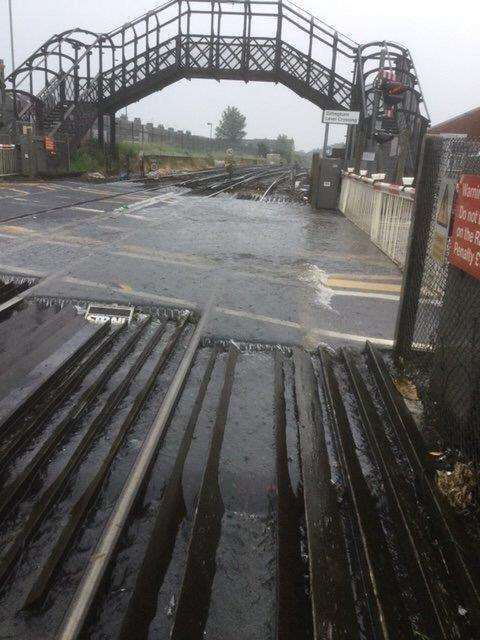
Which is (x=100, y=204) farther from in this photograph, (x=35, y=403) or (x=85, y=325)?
(x=35, y=403)

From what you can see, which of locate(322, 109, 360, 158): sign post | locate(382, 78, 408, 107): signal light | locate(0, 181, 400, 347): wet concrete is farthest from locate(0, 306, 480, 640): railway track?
locate(322, 109, 360, 158): sign post

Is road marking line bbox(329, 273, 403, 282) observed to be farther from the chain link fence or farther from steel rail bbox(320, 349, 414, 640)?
steel rail bbox(320, 349, 414, 640)

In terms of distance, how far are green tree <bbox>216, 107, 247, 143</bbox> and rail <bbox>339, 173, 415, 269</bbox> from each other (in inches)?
4264

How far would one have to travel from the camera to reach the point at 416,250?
4836mm

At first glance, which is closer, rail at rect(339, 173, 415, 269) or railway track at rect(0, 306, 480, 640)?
railway track at rect(0, 306, 480, 640)

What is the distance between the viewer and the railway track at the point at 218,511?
7.29ft

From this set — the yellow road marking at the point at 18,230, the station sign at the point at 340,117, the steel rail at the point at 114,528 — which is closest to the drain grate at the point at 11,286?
the steel rail at the point at 114,528

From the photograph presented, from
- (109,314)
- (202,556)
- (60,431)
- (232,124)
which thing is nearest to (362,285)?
(109,314)

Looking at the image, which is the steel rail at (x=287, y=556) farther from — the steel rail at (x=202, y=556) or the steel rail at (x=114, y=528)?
the steel rail at (x=114, y=528)

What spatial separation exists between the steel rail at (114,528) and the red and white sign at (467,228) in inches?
89.4

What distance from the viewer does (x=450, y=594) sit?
2395 millimetres

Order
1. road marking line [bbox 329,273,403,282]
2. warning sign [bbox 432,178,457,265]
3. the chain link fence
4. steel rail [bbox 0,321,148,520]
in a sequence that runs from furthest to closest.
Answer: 1. road marking line [bbox 329,273,403,282]
2. warning sign [bbox 432,178,457,265]
3. the chain link fence
4. steel rail [bbox 0,321,148,520]

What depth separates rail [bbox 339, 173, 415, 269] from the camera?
9.63 metres

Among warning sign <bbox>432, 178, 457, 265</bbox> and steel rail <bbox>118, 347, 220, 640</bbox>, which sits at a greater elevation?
warning sign <bbox>432, 178, 457, 265</bbox>
